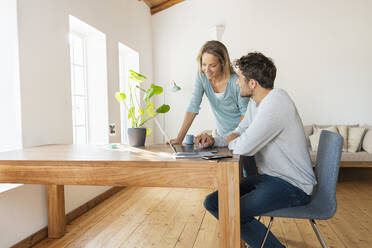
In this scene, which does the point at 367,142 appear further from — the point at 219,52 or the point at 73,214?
the point at 73,214

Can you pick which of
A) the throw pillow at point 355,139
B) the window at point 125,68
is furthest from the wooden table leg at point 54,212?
the throw pillow at point 355,139

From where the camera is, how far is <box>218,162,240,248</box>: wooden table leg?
118 cm

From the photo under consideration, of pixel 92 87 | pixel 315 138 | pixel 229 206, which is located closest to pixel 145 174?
pixel 229 206

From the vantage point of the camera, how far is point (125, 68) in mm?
4363

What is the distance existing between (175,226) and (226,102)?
43.6 inches

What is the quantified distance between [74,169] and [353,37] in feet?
14.9

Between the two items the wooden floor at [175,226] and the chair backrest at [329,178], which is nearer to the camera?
the chair backrest at [329,178]

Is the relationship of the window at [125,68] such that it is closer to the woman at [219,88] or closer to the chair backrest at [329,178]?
the woman at [219,88]

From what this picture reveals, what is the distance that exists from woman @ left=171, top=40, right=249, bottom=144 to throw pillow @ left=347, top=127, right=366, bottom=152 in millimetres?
2436

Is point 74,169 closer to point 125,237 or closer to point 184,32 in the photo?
point 125,237

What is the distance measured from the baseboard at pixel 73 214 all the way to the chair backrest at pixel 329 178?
1831 millimetres

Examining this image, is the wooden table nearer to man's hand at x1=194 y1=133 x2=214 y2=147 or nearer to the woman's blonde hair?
man's hand at x1=194 y1=133 x2=214 y2=147

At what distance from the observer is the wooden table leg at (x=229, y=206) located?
1179 mm

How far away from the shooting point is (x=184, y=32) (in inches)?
199
